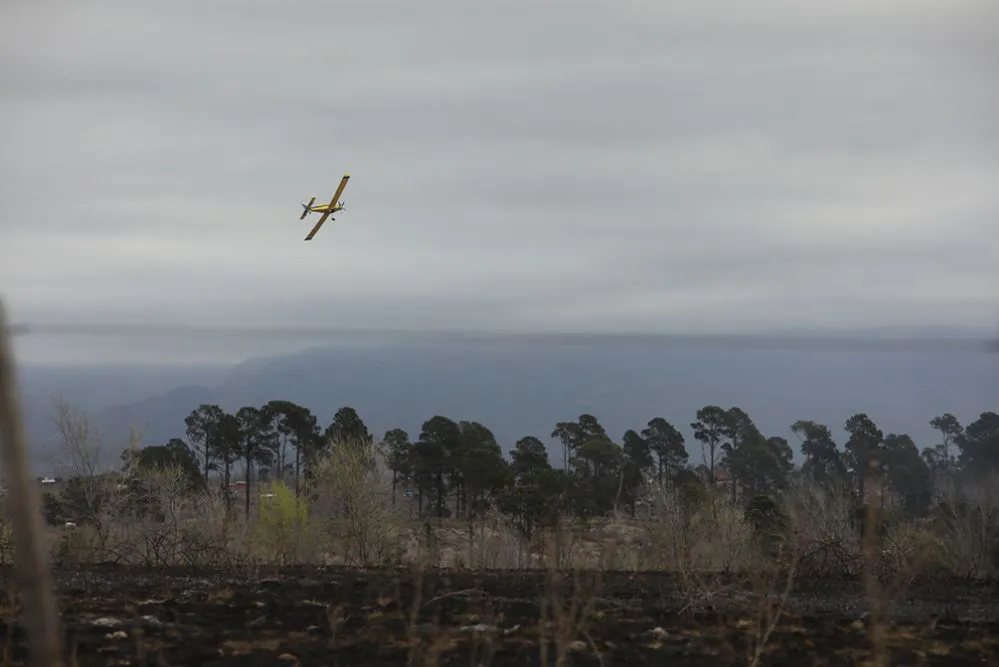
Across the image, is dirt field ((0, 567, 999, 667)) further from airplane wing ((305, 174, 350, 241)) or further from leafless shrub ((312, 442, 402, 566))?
leafless shrub ((312, 442, 402, 566))

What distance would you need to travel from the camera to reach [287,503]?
40.4m

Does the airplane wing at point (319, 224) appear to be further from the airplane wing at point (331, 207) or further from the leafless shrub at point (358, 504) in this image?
the leafless shrub at point (358, 504)

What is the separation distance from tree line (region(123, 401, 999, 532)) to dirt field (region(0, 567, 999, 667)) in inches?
976

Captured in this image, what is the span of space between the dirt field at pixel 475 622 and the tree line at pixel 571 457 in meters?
24.8

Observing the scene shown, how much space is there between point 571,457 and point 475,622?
54506mm

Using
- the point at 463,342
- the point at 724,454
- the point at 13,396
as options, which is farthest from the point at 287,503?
the point at 724,454

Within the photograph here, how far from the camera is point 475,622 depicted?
15.2 meters

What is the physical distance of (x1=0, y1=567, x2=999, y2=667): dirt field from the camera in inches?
512

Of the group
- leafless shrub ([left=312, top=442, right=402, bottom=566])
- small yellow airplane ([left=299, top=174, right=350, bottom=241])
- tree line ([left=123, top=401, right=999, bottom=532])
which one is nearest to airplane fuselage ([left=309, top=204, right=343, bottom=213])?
small yellow airplane ([left=299, top=174, right=350, bottom=241])

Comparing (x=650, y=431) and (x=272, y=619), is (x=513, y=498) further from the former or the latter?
(x=650, y=431)

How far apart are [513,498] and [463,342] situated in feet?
115

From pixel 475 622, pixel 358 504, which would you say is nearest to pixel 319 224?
pixel 475 622

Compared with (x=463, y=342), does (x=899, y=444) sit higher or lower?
lower

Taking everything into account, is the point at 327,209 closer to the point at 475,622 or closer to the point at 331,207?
the point at 331,207
